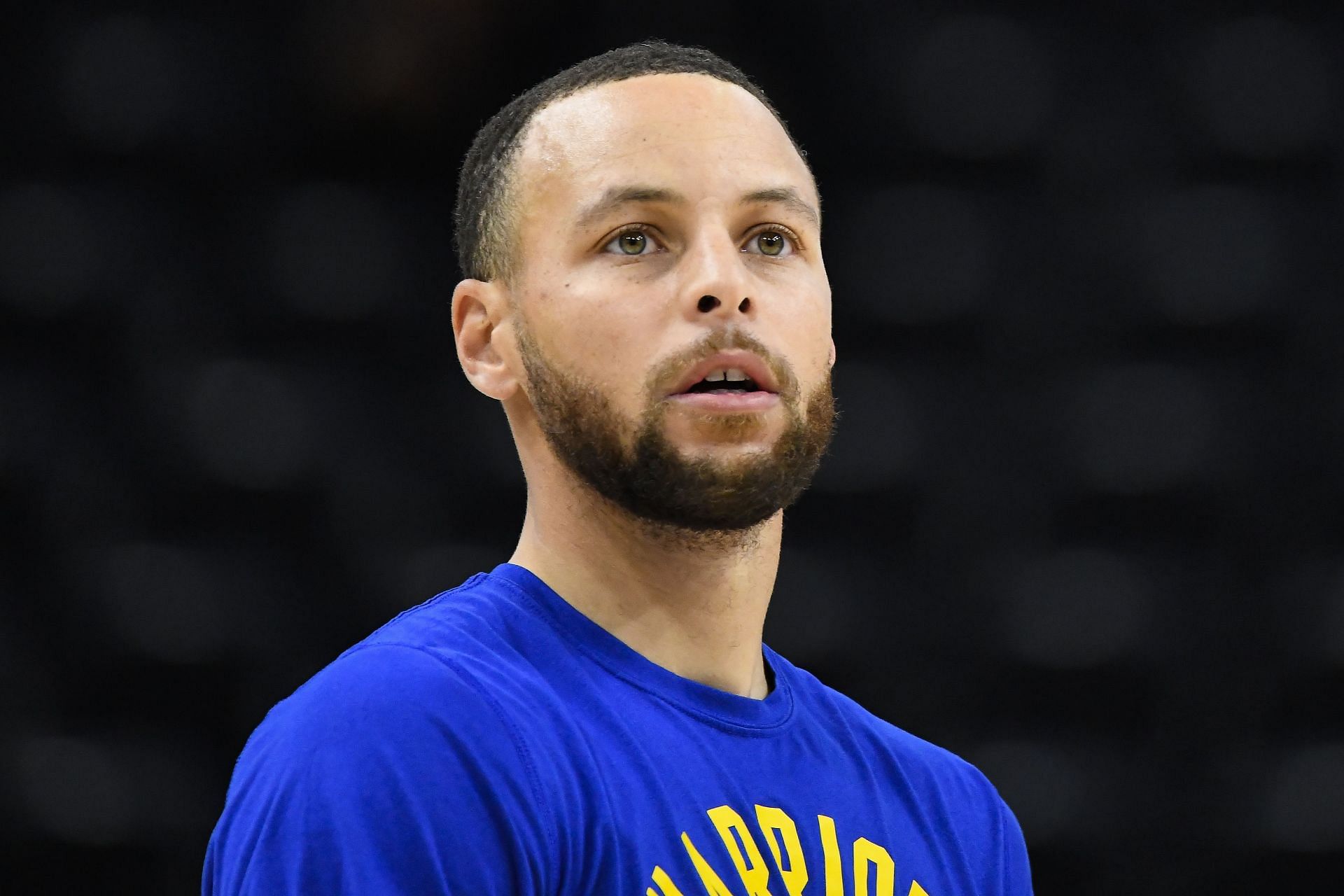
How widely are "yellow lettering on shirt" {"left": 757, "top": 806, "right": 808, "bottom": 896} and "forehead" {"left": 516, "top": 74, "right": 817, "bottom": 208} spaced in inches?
15.7

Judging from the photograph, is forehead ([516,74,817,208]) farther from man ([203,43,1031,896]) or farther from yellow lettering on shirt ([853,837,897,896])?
yellow lettering on shirt ([853,837,897,896])

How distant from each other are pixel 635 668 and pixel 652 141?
0.34m

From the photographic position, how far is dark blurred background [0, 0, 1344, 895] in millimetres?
2074

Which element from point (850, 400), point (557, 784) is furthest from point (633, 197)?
point (850, 400)

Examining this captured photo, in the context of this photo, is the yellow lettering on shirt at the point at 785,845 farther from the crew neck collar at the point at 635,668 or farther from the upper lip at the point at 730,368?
the upper lip at the point at 730,368

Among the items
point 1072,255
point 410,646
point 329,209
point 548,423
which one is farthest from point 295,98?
point 410,646

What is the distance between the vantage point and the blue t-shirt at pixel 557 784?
83 centimetres

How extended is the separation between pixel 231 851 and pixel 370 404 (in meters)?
1.32

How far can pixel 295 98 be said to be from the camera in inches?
85.6

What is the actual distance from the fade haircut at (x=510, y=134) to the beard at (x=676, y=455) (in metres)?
0.09

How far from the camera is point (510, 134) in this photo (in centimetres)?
116

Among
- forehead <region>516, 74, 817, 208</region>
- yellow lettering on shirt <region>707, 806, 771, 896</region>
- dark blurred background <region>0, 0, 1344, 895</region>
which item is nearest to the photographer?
yellow lettering on shirt <region>707, 806, 771, 896</region>

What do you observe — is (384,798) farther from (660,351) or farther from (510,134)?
(510,134)

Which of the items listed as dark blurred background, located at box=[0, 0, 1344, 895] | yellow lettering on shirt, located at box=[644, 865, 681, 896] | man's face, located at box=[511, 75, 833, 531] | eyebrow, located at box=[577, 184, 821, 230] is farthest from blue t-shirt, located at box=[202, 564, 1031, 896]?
dark blurred background, located at box=[0, 0, 1344, 895]
